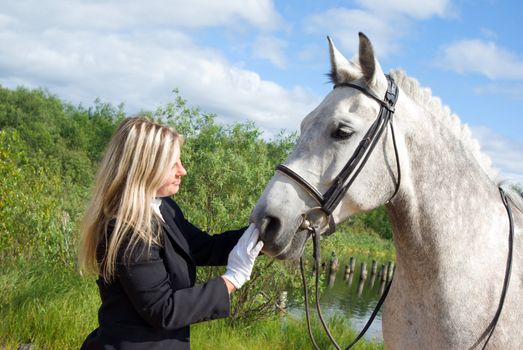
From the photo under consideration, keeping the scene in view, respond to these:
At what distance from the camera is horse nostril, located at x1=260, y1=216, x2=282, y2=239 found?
2268mm

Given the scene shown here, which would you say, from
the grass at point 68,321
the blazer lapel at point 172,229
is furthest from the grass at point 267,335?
the blazer lapel at point 172,229

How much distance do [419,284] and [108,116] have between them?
216 feet

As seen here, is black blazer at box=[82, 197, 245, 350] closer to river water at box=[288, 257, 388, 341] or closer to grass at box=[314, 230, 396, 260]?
river water at box=[288, 257, 388, 341]

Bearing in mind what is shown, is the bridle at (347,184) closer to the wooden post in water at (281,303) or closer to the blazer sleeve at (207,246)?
the blazer sleeve at (207,246)

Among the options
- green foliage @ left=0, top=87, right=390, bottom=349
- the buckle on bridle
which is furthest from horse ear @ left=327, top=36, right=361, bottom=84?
green foliage @ left=0, top=87, right=390, bottom=349

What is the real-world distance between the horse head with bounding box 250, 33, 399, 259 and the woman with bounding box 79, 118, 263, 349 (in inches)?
6.0

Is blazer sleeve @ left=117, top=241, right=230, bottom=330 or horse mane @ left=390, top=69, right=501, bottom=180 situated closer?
blazer sleeve @ left=117, top=241, right=230, bottom=330

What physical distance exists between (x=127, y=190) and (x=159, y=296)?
53 cm

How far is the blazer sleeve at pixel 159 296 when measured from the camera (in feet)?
7.08

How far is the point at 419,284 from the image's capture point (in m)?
2.46

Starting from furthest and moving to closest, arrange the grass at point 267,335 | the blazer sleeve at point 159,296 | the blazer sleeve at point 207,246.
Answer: the grass at point 267,335 → the blazer sleeve at point 207,246 → the blazer sleeve at point 159,296

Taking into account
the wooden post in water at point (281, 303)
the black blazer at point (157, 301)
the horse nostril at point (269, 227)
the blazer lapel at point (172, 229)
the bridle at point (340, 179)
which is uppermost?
the bridle at point (340, 179)

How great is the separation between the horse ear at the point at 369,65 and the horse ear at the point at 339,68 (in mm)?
68

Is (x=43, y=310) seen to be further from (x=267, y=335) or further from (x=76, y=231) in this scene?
(x=267, y=335)
